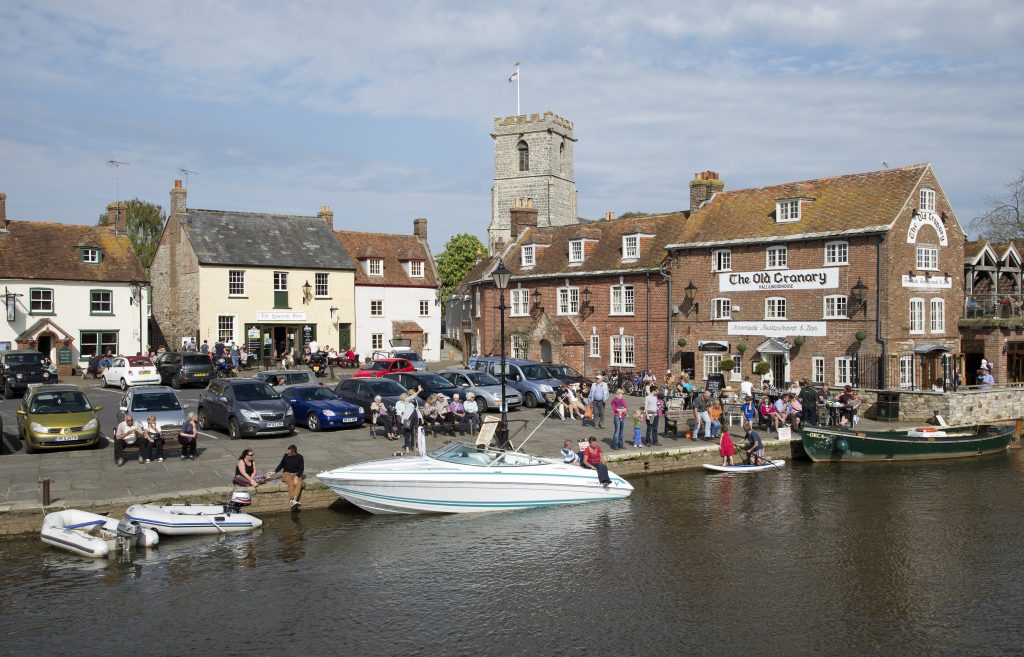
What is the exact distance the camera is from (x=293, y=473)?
19.7m

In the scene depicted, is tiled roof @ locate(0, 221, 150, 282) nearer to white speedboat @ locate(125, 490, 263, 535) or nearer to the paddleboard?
white speedboat @ locate(125, 490, 263, 535)

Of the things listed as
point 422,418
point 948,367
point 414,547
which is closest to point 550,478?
point 414,547

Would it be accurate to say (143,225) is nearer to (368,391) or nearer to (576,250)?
(576,250)

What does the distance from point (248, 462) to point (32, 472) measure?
17.5 feet

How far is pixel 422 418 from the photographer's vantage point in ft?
85.4

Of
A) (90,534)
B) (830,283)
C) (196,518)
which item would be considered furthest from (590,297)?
(90,534)

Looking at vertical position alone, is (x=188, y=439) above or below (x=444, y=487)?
above

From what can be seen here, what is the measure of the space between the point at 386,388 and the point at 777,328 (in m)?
19.1

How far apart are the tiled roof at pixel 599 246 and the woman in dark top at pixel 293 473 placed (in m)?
26.9

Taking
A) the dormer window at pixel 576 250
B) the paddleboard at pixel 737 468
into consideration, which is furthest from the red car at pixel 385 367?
the paddleboard at pixel 737 468

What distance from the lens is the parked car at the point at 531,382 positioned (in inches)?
1299

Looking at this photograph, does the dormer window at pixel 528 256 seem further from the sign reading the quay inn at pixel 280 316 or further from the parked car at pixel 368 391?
the parked car at pixel 368 391

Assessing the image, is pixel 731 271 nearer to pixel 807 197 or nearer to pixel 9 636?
pixel 807 197

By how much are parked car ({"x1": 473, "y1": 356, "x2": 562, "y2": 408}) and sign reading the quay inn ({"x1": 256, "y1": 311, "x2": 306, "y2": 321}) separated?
20.6m
